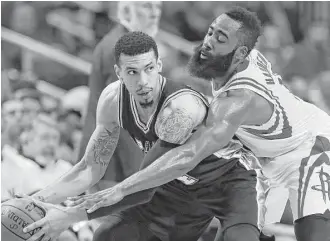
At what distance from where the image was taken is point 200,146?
12.3 feet

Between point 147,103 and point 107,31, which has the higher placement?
point 147,103

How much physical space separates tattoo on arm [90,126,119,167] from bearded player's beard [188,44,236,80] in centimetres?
55

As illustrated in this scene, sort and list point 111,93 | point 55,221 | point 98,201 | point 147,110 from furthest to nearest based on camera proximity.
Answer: point 111,93 < point 147,110 < point 98,201 < point 55,221

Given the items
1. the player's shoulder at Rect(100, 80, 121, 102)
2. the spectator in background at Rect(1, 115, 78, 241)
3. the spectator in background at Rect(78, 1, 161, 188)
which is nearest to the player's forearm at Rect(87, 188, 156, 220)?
the player's shoulder at Rect(100, 80, 121, 102)

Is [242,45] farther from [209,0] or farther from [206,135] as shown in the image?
[209,0]

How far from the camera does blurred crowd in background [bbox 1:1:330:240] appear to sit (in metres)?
7.37

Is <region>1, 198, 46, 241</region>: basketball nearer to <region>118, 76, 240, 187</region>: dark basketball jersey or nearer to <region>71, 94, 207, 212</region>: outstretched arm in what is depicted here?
<region>71, 94, 207, 212</region>: outstretched arm

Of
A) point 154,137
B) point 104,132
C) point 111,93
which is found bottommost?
point 104,132

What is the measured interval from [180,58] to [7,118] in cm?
246

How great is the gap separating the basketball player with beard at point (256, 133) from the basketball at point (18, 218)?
0.32 m

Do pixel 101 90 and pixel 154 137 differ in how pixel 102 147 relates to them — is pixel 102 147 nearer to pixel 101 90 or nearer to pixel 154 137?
pixel 154 137

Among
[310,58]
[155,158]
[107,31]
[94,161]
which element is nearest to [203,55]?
[155,158]

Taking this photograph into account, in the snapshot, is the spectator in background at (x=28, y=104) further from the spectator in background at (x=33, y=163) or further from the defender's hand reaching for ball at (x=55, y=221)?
the defender's hand reaching for ball at (x=55, y=221)

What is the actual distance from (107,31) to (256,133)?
4362 mm
